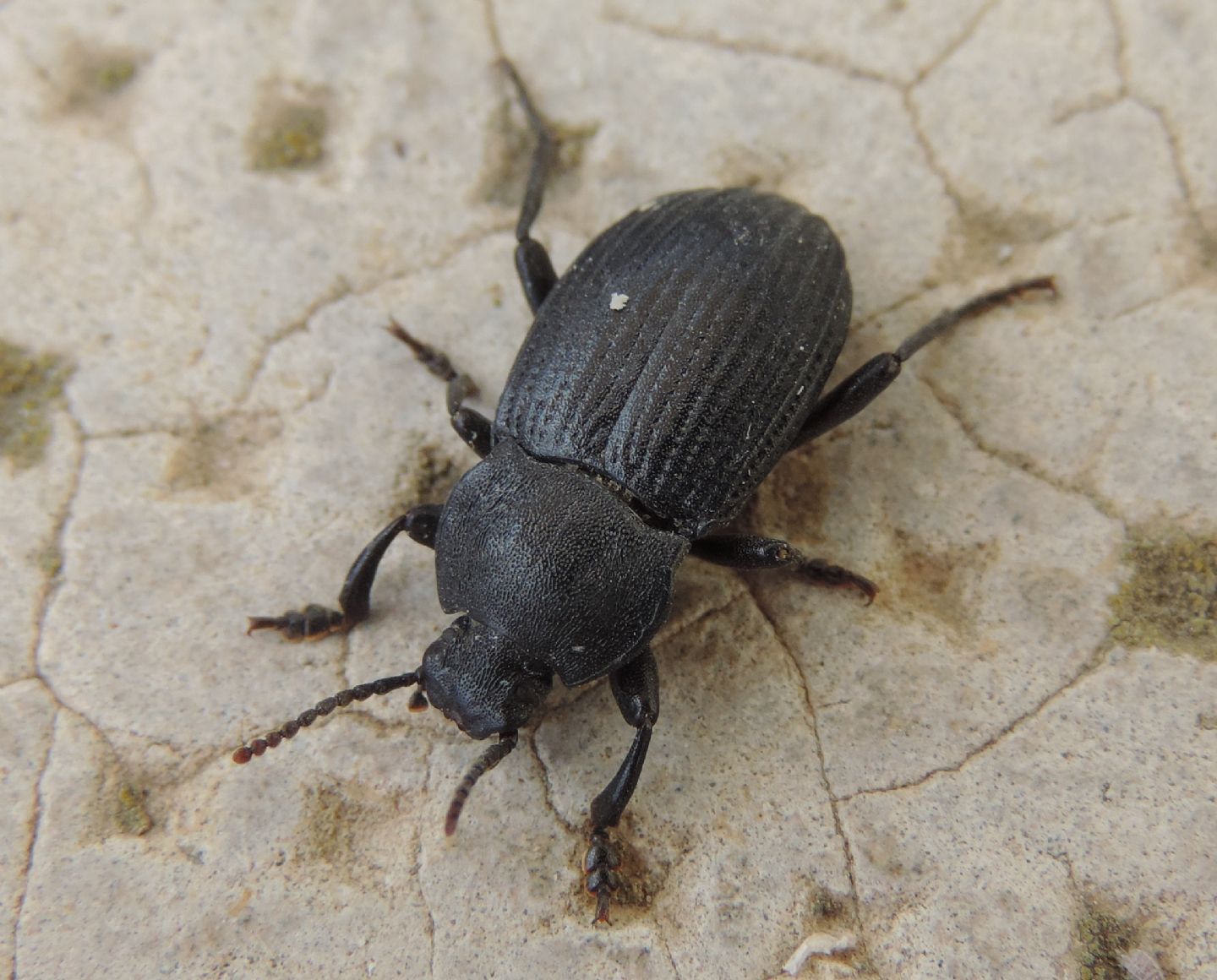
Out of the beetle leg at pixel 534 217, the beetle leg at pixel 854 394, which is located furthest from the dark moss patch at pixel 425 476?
the beetle leg at pixel 854 394

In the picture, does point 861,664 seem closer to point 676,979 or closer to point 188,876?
point 676,979

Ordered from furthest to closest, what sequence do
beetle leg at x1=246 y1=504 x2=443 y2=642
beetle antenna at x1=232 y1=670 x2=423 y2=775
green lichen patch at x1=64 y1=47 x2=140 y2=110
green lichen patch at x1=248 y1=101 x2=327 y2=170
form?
1. green lichen patch at x1=64 y1=47 x2=140 y2=110
2. green lichen patch at x1=248 y1=101 x2=327 y2=170
3. beetle leg at x1=246 y1=504 x2=443 y2=642
4. beetle antenna at x1=232 y1=670 x2=423 y2=775

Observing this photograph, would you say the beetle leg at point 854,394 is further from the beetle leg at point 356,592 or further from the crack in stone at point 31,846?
the crack in stone at point 31,846

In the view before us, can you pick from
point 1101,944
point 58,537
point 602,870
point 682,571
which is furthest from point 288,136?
point 1101,944

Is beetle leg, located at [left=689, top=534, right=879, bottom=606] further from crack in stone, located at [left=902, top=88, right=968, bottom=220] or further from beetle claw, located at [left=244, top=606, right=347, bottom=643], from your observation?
crack in stone, located at [left=902, top=88, right=968, bottom=220]

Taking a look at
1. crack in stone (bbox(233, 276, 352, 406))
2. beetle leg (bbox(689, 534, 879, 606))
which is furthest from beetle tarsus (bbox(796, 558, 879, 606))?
crack in stone (bbox(233, 276, 352, 406))

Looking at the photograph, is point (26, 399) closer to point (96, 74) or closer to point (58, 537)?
point (58, 537)
